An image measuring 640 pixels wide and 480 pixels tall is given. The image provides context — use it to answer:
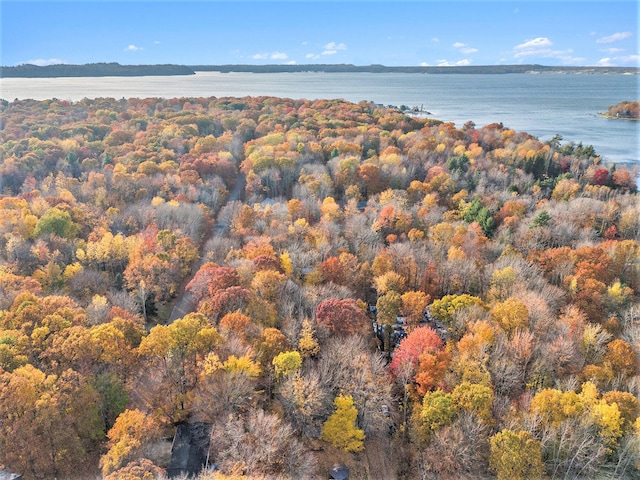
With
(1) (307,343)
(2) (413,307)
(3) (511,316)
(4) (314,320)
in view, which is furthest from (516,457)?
(4) (314,320)

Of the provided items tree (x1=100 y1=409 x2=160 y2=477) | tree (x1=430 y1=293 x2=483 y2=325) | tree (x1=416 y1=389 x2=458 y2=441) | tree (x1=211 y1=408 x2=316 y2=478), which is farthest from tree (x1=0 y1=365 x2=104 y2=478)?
tree (x1=430 y1=293 x2=483 y2=325)

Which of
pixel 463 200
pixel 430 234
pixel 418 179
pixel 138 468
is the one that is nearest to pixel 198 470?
pixel 138 468

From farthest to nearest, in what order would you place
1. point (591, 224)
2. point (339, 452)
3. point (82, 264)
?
point (591, 224) → point (82, 264) → point (339, 452)

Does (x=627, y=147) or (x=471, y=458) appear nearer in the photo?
(x=471, y=458)

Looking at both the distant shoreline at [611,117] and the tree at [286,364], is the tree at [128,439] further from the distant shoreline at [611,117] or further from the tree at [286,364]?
the distant shoreline at [611,117]

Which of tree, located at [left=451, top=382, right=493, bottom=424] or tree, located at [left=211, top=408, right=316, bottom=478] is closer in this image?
tree, located at [left=211, top=408, right=316, bottom=478]

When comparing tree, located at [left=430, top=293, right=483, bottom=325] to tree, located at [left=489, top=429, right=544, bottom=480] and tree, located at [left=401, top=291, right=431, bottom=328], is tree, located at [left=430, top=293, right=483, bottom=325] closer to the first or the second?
tree, located at [left=401, top=291, right=431, bottom=328]

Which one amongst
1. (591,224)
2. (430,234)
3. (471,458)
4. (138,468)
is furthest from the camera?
(591,224)

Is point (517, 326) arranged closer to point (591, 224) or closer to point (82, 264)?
point (591, 224)
